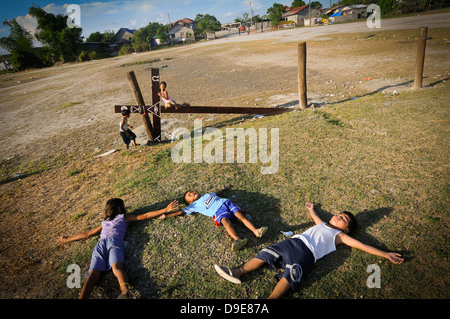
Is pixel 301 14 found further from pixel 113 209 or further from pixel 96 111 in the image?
pixel 113 209

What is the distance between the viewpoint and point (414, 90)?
24.0ft

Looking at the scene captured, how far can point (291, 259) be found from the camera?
2.52 m

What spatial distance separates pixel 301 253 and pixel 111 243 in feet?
7.75

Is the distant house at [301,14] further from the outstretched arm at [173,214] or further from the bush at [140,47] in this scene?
the outstretched arm at [173,214]

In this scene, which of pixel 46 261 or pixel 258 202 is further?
pixel 258 202

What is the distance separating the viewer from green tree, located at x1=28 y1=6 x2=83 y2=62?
144 feet

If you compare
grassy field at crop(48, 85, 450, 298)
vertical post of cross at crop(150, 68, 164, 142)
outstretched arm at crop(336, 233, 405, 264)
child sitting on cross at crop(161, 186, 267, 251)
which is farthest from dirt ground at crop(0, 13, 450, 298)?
outstretched arm at crop(336, 233, 405, 264)

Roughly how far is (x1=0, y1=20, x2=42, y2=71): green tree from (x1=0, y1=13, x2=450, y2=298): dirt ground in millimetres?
36647

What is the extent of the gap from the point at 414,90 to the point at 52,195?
1034 centimetres

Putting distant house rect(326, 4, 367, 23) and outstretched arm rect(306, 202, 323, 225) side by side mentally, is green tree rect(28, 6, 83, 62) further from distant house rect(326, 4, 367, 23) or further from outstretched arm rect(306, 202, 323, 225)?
outstretched arm rect(306, 202, 323, 225)

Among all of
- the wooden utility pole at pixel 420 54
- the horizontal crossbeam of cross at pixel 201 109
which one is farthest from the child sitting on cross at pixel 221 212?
the wooden utility pole at pixel 420 54
